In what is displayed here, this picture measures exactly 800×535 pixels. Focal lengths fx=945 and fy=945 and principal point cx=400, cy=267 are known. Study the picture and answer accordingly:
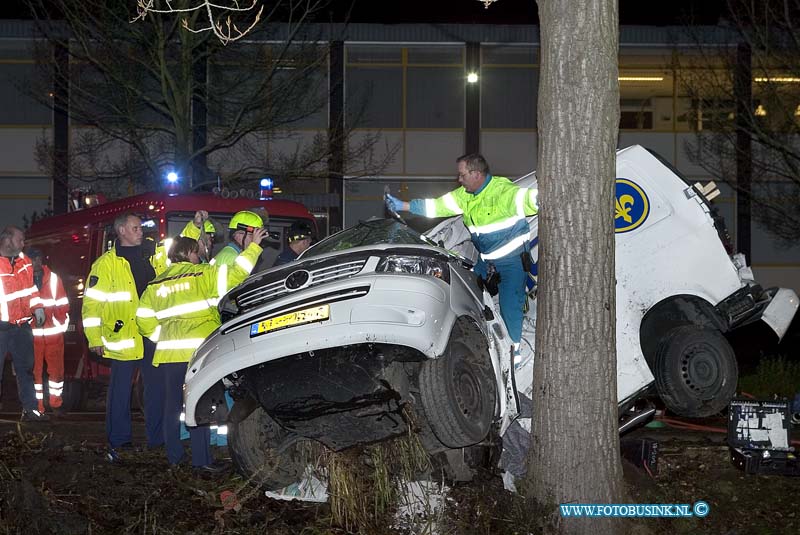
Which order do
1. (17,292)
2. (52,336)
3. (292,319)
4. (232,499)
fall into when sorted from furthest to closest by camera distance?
(52,336) → (17,292) → (232,499) → (292,319)

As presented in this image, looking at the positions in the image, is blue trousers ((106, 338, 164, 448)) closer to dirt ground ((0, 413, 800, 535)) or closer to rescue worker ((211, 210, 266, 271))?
dirt ground ((0, 413, 800, 535))

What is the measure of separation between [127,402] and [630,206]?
156 inches

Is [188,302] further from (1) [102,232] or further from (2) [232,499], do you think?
(1) [102,232]

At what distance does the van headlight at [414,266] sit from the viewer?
5367mm

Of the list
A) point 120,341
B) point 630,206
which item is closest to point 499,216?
point 630,206

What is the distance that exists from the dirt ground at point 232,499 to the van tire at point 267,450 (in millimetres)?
128

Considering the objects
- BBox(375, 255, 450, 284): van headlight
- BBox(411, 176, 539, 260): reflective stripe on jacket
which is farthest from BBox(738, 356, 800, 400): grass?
BBox(375, 255, 450, 284): van headlight

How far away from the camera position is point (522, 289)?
21.5ft

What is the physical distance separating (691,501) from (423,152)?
18.9m

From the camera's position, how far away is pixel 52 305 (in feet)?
30.8

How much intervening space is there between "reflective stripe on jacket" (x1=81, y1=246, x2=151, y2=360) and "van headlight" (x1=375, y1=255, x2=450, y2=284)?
8.74 feet

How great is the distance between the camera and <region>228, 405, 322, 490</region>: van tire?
5.61 metres

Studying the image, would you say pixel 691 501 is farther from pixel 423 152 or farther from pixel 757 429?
pixel 423 152

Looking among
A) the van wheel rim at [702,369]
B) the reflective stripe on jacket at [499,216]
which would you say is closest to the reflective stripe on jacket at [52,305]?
the reflective stripe on jacket at [499,216]
